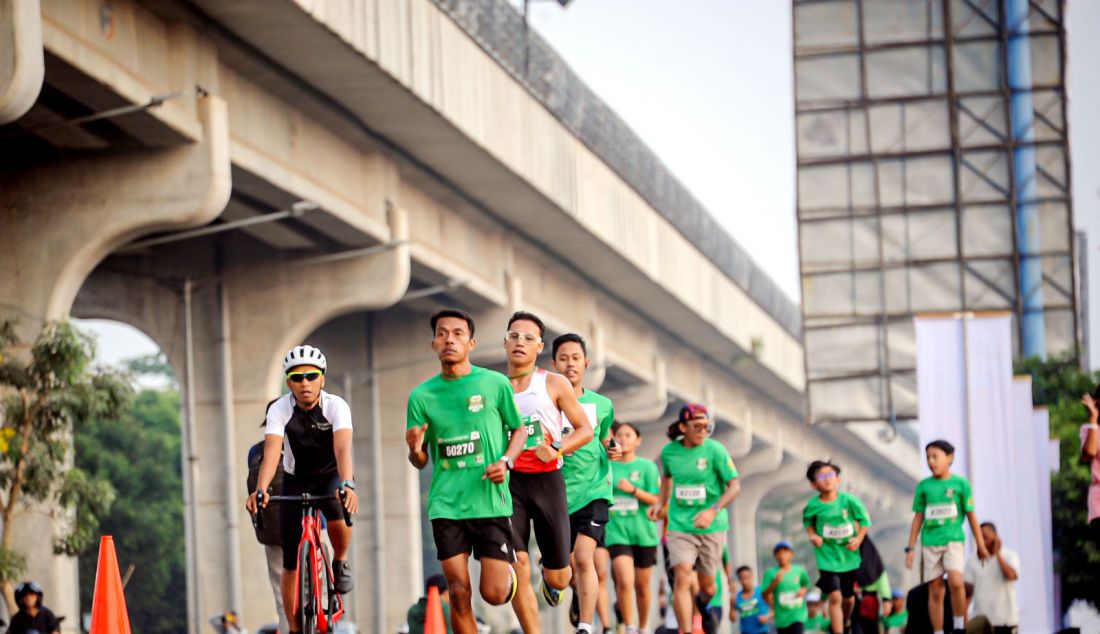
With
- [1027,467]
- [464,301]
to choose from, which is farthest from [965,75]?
[1027,467]

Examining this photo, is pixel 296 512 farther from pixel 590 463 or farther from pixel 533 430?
pixel 590 463

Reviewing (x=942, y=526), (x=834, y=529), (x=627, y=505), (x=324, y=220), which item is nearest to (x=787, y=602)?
(x=834, y=529)

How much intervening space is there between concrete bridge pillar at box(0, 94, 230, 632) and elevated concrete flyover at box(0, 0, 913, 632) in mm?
28

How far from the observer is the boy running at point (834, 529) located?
62.6ft

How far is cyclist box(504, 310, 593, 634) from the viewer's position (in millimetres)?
12039

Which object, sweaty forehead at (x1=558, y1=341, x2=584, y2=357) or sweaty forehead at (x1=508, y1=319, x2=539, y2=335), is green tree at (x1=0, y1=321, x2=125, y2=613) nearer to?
sweaty forehead at (x1=558, y1=341, x2=584, y2=357)

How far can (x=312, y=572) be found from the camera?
11.7 m

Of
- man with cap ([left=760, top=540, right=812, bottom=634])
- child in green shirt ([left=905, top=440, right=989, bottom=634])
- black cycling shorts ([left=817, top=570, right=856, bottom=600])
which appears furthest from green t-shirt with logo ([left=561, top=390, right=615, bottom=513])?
man with cap ([left=760, top=540, right=812, bottom=634])

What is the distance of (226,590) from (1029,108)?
18.5m

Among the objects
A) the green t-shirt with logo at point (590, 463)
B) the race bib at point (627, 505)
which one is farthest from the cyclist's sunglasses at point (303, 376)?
the race bib at point (627, 505)

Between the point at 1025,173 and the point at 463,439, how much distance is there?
100 feet

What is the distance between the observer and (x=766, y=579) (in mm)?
24672

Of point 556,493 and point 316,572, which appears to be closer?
point 316,572

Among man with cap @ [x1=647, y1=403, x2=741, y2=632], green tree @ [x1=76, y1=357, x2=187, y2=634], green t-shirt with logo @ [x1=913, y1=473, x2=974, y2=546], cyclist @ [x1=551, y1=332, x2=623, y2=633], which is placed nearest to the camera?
cyclist @ [x1=551, y1=332, x2=623, y2=633]
